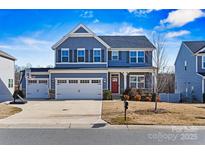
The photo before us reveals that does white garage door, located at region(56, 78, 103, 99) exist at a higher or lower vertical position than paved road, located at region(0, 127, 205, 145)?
higher

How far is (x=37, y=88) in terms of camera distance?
2158 cm

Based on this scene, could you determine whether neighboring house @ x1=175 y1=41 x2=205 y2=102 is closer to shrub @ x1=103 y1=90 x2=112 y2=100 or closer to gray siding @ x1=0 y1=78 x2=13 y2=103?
shrub @ x1=103 y1=90 x2=112 y2=100

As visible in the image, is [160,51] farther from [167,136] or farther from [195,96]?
[195,96]

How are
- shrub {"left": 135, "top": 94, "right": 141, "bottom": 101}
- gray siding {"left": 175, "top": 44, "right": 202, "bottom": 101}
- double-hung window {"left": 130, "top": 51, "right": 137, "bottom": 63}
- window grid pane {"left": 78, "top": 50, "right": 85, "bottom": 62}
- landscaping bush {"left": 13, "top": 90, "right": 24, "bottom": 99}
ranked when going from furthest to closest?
1. window grid pane {"left": 78, "top": 50, "right": 85, "bottom": 62}
2. double-hung window {"left": 130, "top": 51, "right": 137, "bottom": 63}
3. gray siding {"left": 175, "top": 44, "right": 202, "bottom": 101}
4. landscaping bush {"left": 13, "top": 90, "right": 24, "bottom": 99}
5. shrub {"left": 135, "top": 94, "right": 141, "bottom": 101}

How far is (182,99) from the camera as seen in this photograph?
20703 millimetres

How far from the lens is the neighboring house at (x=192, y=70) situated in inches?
929

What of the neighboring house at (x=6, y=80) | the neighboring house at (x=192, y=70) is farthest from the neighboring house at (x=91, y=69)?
the neighboring house at (x=192, y=70)

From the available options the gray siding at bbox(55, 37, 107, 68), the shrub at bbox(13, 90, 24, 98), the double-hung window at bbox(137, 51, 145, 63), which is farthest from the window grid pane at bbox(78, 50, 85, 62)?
the shrub at bbox(13, 90, 24, 98)

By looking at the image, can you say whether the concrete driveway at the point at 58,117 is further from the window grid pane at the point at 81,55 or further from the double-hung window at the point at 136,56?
the double-hung window at the point at 136,56

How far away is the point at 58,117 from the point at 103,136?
14.5 ft

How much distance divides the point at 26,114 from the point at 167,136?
7.29m

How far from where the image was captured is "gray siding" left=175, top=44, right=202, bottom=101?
23197mm
